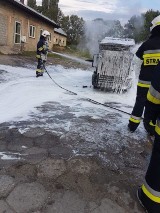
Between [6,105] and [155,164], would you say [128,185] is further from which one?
[6,105]

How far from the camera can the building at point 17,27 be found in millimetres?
16375

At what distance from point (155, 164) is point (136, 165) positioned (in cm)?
95

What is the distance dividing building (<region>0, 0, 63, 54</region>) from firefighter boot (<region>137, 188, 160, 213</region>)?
14550 mm

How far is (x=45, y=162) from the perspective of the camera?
3.10 metres

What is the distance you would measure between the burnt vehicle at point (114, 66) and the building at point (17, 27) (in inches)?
367

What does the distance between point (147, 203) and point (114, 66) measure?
19.5ft

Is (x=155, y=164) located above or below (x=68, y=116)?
above

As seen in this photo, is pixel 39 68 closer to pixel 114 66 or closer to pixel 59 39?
pixel 114 66

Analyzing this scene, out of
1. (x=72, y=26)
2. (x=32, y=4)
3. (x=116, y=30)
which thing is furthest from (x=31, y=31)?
(x=32, y=4)

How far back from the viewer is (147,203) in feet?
8.00

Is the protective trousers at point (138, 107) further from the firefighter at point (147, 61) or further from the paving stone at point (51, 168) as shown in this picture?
the paving stone at point (51, 168)

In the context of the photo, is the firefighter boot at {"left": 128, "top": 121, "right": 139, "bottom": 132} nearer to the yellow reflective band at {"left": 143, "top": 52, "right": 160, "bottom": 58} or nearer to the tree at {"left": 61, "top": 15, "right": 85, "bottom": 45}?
the yellow reflective band at {"left": 143, "top": 52, "right": 160, "bottom": 58}

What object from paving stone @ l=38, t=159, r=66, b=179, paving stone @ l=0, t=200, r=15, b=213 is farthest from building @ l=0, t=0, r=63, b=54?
paving stone @ l=0, t=200, r=15, b=213

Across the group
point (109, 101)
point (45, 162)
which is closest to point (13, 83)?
point (109, 101)
